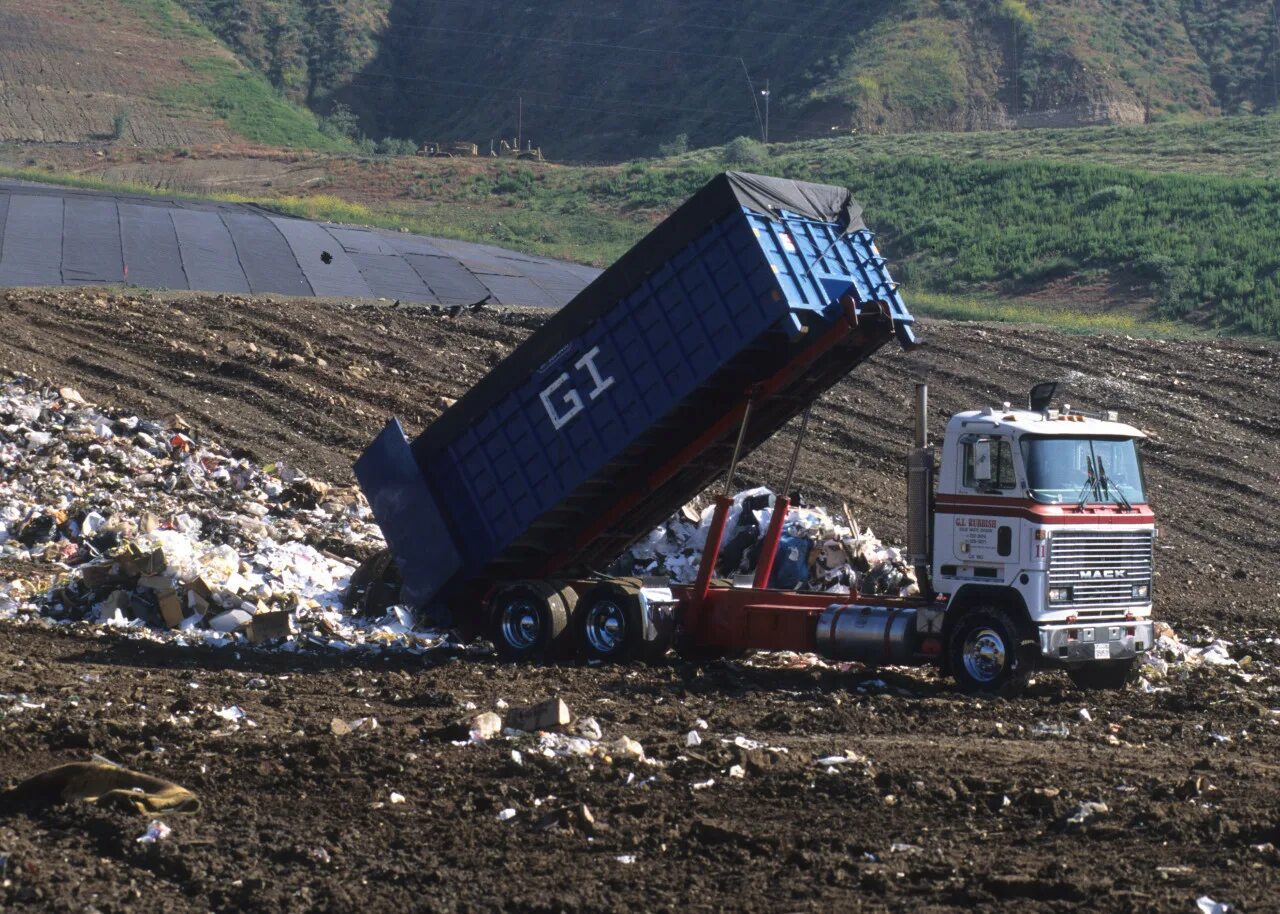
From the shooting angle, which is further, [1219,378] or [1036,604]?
[1219,378]

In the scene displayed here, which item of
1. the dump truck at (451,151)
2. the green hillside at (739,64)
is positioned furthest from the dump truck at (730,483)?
the green hillside at (739,64)

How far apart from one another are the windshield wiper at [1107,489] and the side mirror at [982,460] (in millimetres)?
961

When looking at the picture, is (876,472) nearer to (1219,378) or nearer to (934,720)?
(1219,378)

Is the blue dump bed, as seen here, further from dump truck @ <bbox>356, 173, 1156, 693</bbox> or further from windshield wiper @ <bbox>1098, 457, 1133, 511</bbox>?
windshield wiper @ <bbox>1098, 457, 1133, 511</bbox>

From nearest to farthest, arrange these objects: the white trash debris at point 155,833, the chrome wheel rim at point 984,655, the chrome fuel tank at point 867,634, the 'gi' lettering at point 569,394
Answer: the white trash debris at point 155,833 < the chrome wheel rim at point 984,655 < the chrome fuel tank at point 867,634 < the 'gi' lettering at point 569,394

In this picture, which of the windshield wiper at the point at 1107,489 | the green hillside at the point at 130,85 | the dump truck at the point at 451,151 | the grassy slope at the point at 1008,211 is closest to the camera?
A: the windshield wiper at the point at 1107,489

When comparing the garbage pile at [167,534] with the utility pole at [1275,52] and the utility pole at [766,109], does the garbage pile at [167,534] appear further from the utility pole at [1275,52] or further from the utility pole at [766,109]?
the utility pole at [1275,52]

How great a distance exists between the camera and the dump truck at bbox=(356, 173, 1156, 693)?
1280 centimetres

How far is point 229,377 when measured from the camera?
24.5m

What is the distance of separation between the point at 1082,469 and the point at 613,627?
14.2ft

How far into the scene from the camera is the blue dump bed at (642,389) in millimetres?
13328

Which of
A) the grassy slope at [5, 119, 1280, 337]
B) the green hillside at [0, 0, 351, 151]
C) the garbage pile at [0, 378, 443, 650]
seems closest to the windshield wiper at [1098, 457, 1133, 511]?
the garbage pile at [0, 378, 443, 650]

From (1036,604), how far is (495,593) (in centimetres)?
500

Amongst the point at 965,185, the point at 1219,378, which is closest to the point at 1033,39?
the point at 965,185
